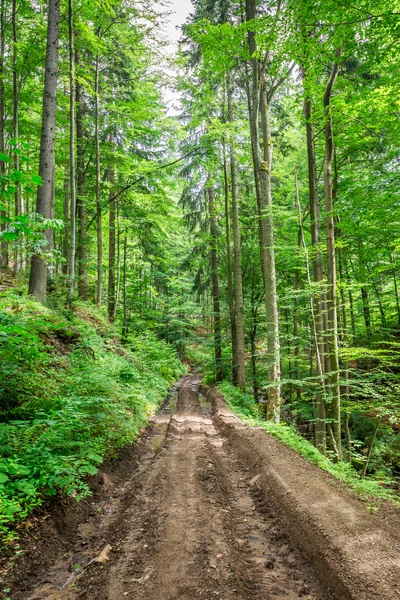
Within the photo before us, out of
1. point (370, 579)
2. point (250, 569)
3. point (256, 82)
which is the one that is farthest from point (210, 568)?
point (256, 82)

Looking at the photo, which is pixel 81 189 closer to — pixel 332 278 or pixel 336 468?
pixel 332 278

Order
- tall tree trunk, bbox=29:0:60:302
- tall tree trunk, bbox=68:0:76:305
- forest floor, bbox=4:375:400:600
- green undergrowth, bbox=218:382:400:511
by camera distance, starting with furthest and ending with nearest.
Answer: tall tree trunk, bbox=68:0:76:305 → tall tree trunk, bbox=29:0:60:302 → green undergrowth, bbox=218:382:400:511 → forest floor, bbox=4:375:400:600

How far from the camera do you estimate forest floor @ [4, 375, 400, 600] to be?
106 inches

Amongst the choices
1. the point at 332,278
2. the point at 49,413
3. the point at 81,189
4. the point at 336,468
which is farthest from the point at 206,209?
the point at 49,413

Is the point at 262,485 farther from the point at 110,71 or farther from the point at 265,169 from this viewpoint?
the point at 110,71

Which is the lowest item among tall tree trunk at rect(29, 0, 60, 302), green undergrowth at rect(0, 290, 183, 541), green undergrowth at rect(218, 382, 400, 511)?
green undergrowth at rect(218, 382, 400, 511)

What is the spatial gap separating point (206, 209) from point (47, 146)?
39.2 ft

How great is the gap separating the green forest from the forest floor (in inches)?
18.2

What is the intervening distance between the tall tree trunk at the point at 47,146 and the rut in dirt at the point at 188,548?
19.4ft

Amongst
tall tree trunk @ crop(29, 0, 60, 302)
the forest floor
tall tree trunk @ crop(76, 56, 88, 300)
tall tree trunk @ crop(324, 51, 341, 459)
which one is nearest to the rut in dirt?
the forest floor

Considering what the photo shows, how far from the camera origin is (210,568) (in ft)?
9.57

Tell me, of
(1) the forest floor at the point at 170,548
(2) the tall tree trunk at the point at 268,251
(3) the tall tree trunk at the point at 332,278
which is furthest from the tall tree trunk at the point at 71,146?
(3) the tall tree trunk at the point at 332,278

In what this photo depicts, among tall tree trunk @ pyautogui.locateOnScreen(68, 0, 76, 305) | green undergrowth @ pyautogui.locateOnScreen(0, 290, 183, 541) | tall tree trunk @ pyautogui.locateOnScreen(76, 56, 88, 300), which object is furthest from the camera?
tall tree trunk @ pyautogui.locateOnScreen(76, 56, 88, 300)

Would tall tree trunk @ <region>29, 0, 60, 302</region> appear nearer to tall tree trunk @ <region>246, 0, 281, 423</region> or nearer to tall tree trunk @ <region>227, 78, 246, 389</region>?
tall tree trunk @ <region>246, 0, 281, 423</region>
